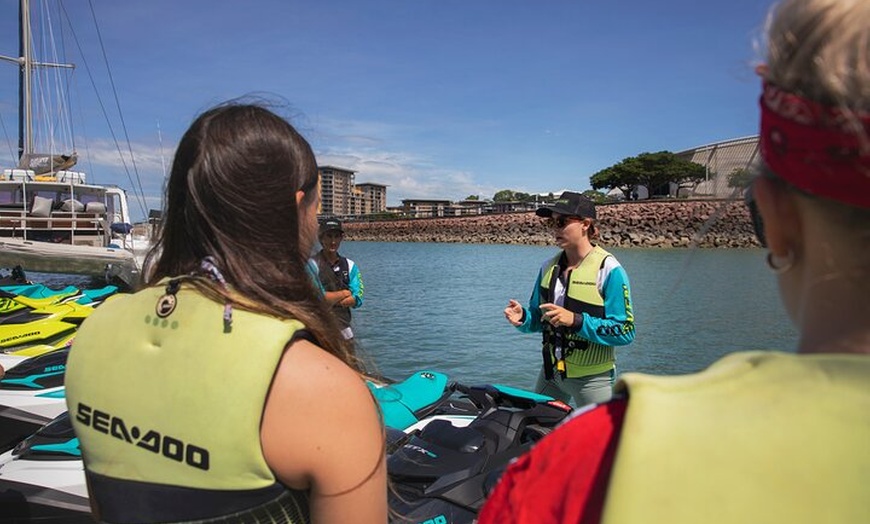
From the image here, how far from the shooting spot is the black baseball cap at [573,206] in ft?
13.0

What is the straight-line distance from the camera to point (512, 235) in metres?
66.7

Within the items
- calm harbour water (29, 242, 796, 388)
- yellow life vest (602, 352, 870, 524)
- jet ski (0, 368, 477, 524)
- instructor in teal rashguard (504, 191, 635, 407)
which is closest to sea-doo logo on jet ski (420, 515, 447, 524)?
jet ski (0, 368, 477, 524)

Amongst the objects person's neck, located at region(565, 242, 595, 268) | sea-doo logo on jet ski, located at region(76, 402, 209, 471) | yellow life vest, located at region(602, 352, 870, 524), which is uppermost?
person's neck, located at region(565, 242, 595, 268)

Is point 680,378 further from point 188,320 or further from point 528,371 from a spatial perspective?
point 528,371

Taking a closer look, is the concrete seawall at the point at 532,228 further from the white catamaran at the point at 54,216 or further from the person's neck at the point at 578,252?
the person's neck at the point at 578,252

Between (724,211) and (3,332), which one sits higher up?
(724,211)

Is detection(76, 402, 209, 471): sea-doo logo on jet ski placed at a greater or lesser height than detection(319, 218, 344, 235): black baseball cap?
lesser

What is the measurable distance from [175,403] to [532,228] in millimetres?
64575

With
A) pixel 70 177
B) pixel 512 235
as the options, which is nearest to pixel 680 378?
pixel 70 177

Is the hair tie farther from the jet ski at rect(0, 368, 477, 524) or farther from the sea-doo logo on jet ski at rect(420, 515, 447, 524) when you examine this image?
the sea-doo logo on jet ski at rect(420, 515, 447, 524)

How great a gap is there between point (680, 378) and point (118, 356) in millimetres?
1105

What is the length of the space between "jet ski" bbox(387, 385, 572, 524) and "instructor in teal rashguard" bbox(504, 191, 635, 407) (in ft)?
1.52

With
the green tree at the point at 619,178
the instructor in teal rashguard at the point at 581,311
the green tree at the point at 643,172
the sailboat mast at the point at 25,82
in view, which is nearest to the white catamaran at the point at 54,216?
the sailboat mast at the point at 25,82

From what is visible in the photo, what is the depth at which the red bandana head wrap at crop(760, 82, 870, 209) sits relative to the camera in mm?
620
